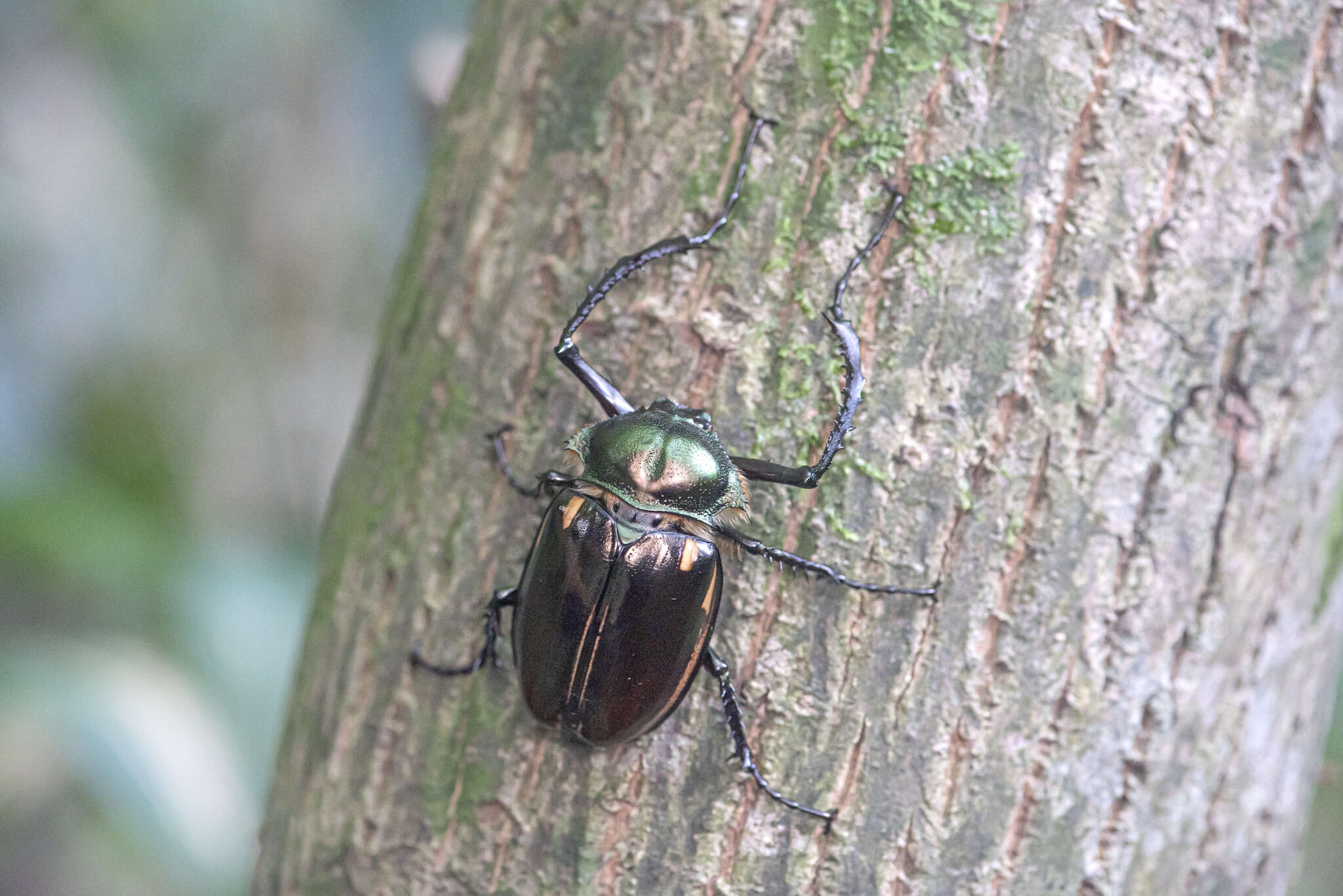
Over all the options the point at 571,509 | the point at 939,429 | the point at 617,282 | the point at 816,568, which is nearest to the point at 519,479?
the point at 571,509

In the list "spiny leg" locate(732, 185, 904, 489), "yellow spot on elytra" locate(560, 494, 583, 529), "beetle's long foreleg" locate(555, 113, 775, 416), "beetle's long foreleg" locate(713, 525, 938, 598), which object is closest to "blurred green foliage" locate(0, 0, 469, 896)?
"beetle's long foreleg" locate(555, 113, 775, 416)

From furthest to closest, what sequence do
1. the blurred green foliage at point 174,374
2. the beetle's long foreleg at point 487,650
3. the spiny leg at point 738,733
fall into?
the blurred green foliage at point 174,374 < the beetle's long foreleg at point 487,650 < the spiny leg at point 738,733

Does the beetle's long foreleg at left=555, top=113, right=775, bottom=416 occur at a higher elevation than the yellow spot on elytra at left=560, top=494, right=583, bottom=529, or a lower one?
higher

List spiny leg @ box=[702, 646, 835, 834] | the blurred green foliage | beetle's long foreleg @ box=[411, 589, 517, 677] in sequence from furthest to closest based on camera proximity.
→ the blurred green foliage → beetle's long foreleg @ box=[411, 589, 517, 677] → spiny leg @ box=[702, 646, 835, 834]

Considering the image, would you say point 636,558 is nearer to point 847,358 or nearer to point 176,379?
point 847,358

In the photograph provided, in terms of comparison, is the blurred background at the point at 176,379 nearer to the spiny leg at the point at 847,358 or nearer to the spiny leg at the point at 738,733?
the spiny leg at the point at 847,358

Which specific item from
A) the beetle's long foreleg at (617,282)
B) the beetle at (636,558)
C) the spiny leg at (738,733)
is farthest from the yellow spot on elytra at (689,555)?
the beetle's long foreleg at (617,282)

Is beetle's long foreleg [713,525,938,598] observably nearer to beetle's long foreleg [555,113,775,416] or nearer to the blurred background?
beetle's long foreleg [555,113,775,416]
